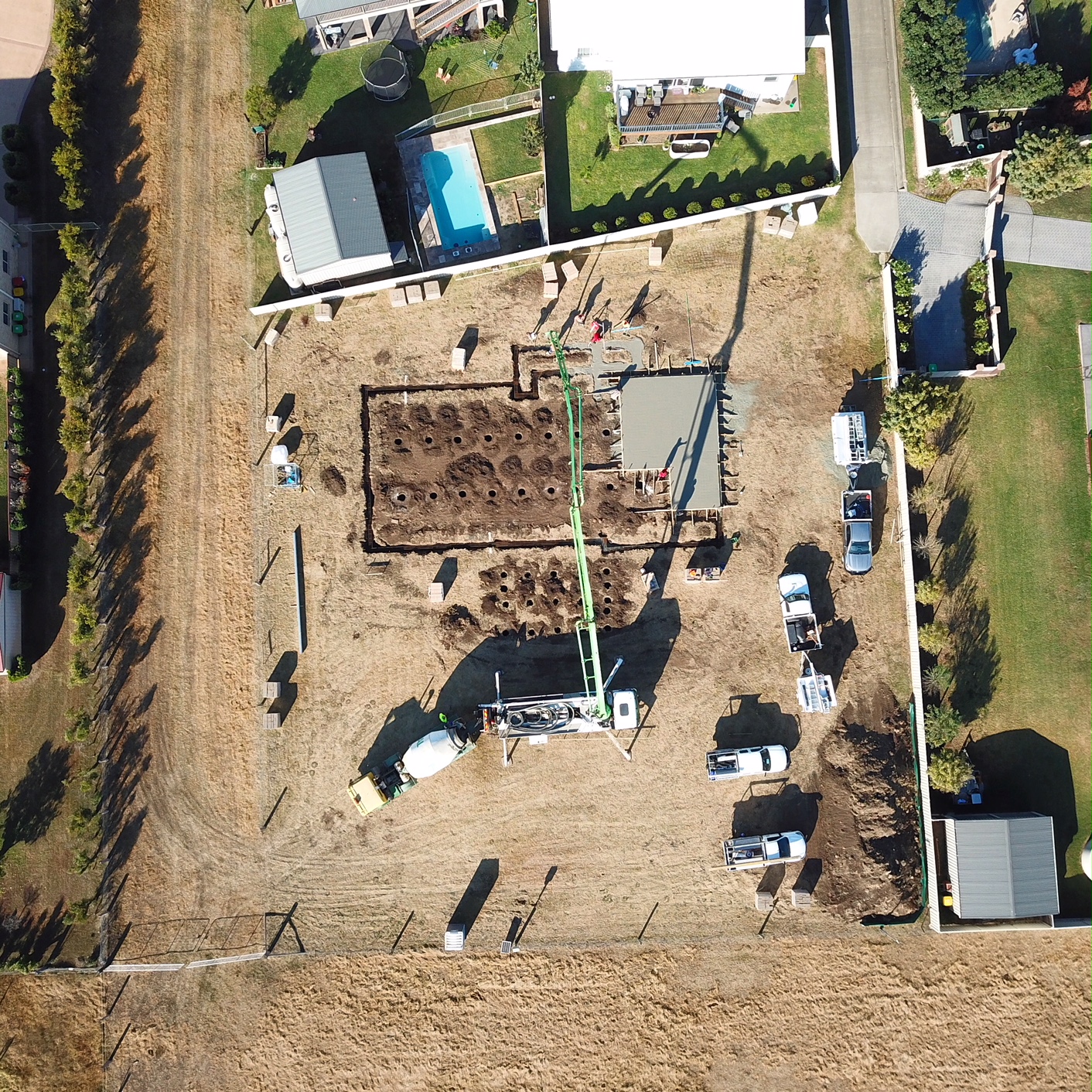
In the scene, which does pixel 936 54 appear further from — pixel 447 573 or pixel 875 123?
pixel 447 573

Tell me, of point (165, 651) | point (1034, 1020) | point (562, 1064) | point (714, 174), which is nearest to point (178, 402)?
point (165, 651)

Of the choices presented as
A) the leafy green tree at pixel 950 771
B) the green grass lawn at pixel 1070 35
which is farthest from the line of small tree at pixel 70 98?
the leafy green tree at pixel 950 771

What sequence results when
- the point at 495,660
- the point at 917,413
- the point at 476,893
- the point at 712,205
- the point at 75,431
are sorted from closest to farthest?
the point at 917,413 < the point at 75,431 < the point at 476,893 < the point at 495,660 < the point at 712,205

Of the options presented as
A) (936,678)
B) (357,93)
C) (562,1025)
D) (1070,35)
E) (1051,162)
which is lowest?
(562,1025)

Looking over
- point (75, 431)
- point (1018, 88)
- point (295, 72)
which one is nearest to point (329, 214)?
point (295, 72)

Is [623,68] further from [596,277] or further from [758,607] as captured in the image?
[758,607]

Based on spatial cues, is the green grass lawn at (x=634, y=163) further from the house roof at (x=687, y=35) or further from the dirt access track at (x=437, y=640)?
the house roof at (x=687, y=35)

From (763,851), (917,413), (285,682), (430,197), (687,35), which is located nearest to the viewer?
(687,35)
